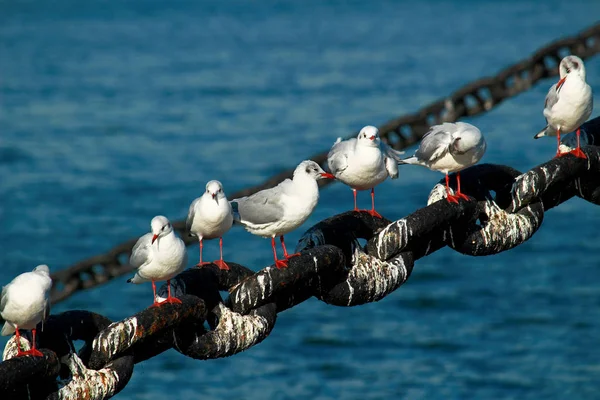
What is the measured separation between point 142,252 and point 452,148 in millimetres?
2103

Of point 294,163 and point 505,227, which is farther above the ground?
point 294,163

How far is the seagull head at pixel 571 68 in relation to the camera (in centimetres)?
761

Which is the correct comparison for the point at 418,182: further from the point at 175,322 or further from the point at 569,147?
the point at 175,322

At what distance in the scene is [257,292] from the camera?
200 inches

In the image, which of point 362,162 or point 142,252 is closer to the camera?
point 142,252

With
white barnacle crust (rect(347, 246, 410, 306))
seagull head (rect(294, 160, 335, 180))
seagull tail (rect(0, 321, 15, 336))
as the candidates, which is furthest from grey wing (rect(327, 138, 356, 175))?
seagull tail (rect(0, 321, 15, 336))

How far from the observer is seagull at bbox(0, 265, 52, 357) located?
4.94 meters

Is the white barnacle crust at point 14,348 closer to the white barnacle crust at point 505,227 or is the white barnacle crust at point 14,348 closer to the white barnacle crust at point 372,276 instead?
the white barnacle crust at point 372,276

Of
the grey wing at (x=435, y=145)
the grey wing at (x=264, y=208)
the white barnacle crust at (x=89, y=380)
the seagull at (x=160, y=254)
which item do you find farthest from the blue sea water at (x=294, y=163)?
the white barnacle crust at (x=89, y=380)

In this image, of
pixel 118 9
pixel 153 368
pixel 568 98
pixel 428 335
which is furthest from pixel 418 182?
pixel 118 9

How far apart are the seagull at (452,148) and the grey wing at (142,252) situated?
1.91 metres

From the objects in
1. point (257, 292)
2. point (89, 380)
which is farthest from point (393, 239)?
point (89, 380)

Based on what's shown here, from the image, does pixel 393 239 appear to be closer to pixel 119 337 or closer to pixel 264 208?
pixel 264 208

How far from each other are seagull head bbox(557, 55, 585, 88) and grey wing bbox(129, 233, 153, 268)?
10.1 ft
